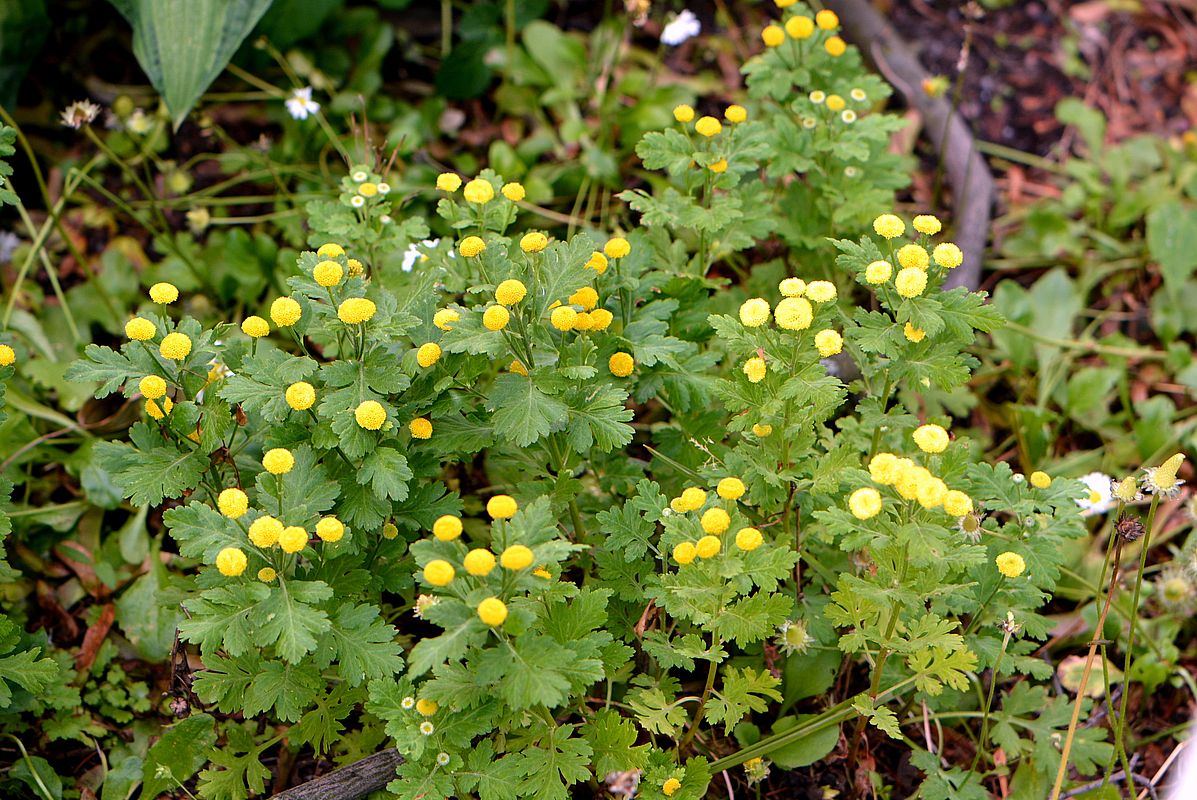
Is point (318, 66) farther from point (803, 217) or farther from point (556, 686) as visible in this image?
point (556, 686)

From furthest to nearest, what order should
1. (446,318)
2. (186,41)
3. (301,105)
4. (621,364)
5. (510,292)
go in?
(301,105) → (186,41) → (621,364) → (446,318) → (510,292)

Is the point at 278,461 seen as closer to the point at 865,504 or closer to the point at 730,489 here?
the point at 730,489

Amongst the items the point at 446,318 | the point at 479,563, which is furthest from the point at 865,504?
the point at 446,318

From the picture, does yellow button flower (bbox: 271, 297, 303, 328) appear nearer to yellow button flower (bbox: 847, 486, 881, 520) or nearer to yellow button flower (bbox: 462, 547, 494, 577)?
yellow button flower (bbox: 462, 547, 494, 577)

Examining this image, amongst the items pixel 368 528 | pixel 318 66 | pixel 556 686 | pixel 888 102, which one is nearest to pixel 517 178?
pixel 318 66

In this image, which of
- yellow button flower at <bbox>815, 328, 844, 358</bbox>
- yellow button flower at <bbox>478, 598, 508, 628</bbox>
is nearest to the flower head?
yellow button flower at <bbox>478, 598, 508, 628</bbox>
